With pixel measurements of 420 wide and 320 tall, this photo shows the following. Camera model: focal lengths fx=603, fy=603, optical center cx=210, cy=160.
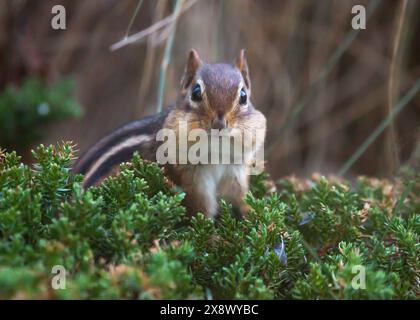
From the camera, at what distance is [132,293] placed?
53.3 inches

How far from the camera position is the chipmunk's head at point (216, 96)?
2096mm

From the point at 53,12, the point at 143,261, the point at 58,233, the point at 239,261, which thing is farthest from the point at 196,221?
the point at 53,12

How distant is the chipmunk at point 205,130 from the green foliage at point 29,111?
26.4 inches

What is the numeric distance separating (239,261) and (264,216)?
0.76 ft

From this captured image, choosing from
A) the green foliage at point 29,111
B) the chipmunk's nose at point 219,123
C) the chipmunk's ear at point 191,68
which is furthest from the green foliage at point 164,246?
the green foliage at point 29,111

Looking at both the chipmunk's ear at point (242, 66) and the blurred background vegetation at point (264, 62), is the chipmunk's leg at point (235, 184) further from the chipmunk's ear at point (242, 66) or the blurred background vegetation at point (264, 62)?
the blurred background vegetation at point (264, 62)

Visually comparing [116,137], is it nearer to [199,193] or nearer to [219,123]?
[199,193]

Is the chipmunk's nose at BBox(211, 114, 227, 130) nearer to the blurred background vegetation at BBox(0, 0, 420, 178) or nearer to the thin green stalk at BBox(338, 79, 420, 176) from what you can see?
the thin green stalk at BBox(338, 79, 420, 176)

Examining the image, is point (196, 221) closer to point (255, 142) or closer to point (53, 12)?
point (255, 142)

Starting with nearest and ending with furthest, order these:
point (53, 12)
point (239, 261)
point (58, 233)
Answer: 1. point (58, 233)
2. point (239, 261)
3. point (53, 12)

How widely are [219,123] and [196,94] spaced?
225 mm

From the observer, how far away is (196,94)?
2.21 meters

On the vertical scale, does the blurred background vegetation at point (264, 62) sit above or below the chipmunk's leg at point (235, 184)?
above

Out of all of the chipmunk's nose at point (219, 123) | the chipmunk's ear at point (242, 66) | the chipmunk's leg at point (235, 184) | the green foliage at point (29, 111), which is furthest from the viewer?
the green foliage at point (29, 111)
